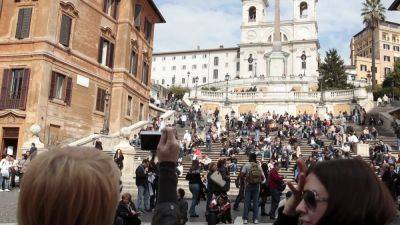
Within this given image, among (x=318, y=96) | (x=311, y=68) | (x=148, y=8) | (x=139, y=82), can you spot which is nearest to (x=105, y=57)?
(x=139, y=82)

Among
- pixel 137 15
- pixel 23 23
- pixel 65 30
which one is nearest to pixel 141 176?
pixel 65 30

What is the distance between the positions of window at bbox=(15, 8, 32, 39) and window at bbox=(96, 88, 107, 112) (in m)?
6.56

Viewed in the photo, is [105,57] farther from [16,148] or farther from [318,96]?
[318,96]

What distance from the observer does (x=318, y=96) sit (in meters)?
54.6

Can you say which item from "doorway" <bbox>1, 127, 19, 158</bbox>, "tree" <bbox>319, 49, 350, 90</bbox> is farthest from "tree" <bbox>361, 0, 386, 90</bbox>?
"doorway" <bbox>1, 127, 19, 158</bbox>

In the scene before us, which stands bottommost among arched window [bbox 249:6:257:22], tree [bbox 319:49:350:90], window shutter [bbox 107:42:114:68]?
window shutter [bbox 107:42:114:68]

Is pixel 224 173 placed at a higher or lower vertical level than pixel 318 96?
lower

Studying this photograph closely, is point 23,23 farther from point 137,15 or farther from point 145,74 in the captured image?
point 145,74

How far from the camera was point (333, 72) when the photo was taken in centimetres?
7319

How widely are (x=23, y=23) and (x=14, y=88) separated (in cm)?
417

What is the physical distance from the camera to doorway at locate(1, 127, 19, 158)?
2558cm

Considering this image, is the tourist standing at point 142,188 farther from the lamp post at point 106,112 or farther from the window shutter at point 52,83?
the lamp post at point 106,112

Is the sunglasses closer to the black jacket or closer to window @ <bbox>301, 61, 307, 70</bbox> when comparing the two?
the black jacket

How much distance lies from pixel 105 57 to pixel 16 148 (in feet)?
32.8
